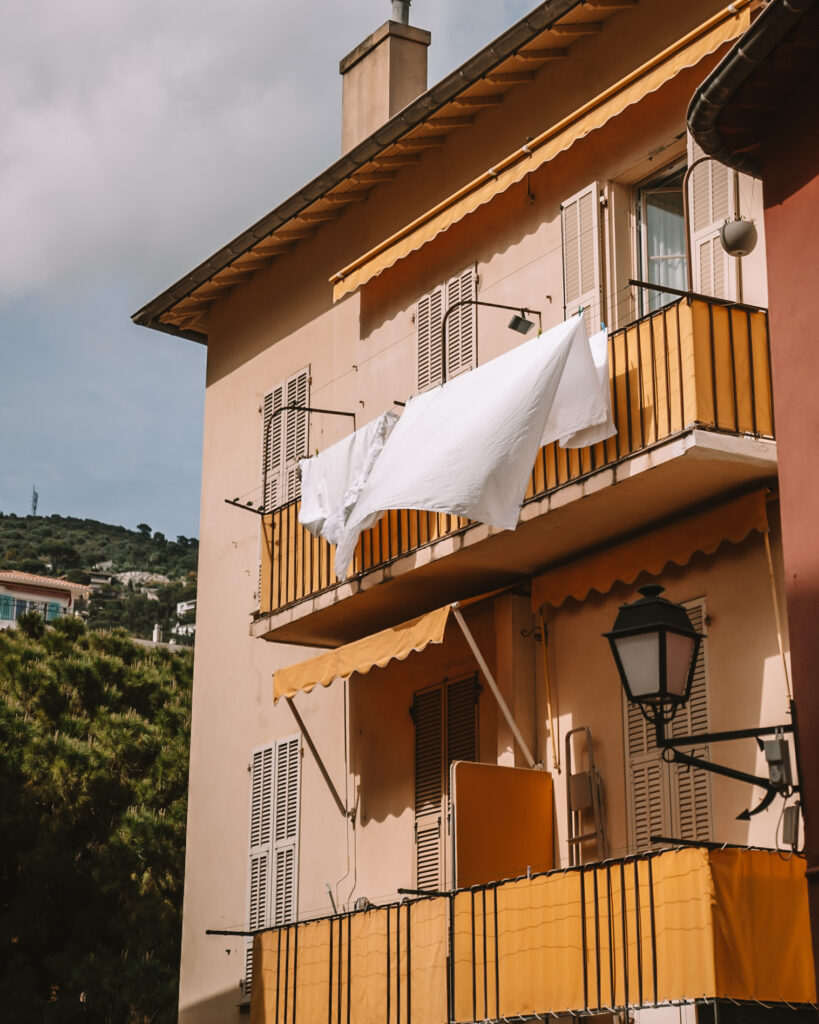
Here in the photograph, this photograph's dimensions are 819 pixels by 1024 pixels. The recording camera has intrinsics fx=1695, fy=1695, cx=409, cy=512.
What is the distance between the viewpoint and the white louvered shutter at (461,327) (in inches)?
571

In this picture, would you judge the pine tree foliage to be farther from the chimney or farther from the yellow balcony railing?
the yellow balcony railing

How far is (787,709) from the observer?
10758 mm

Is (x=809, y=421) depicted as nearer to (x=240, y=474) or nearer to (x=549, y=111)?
(x=549, y=111)

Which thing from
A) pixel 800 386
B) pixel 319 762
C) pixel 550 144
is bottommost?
pixel 319 762

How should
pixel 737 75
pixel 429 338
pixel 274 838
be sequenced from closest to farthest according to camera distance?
pixel 737 75 < pixel 429 338 < pixel 274 838

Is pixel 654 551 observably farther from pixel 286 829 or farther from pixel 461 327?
pixel 286 829

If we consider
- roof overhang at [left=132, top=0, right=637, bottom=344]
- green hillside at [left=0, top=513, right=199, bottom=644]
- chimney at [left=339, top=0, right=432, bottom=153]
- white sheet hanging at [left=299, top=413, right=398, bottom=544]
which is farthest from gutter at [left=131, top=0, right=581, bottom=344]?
green hillside at [left=0, top=513, right=199, bottom=644]

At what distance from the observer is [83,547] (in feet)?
415

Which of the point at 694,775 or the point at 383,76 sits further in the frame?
the point at 383,76

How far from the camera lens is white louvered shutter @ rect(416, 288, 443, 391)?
15.0m

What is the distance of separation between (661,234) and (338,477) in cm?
329

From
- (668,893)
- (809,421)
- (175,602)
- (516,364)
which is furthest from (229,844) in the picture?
(175,602)

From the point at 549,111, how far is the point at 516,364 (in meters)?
3.09

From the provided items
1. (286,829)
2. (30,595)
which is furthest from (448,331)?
(30,595)
